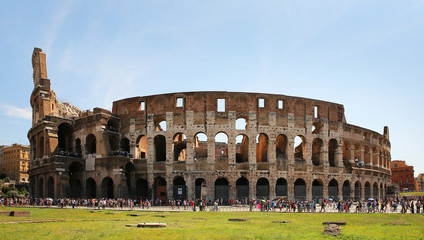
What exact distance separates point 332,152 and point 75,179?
95.6 ft

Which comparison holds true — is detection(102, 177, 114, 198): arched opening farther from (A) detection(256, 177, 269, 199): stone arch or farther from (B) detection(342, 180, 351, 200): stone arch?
(B) detection(342, 180, 351, 200): stone arch

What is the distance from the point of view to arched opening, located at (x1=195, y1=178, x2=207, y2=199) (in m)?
40.7

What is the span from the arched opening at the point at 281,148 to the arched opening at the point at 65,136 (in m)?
23.7

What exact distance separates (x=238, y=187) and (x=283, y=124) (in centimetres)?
818

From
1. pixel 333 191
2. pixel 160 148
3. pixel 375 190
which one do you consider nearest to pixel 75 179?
pixel 160 148

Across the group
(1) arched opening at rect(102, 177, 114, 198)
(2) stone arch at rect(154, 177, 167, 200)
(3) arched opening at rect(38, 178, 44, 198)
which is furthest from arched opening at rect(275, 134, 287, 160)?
(3) arched opening at rect(38, 178, 44, 198)

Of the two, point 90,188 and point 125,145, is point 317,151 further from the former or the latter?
point 90,188

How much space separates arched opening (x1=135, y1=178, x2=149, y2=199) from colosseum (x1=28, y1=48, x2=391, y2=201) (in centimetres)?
10

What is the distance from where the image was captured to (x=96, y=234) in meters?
15.8

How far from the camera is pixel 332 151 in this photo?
48.8 meters

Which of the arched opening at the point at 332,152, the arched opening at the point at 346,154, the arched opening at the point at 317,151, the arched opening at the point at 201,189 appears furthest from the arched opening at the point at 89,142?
the arched opening at the point at 346,154

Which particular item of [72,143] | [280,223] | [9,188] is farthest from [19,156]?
[280,223]

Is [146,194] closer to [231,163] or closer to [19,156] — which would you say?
[231,163]

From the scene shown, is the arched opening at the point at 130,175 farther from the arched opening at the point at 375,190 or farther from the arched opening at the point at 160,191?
the arched opening at the point at 375,190
